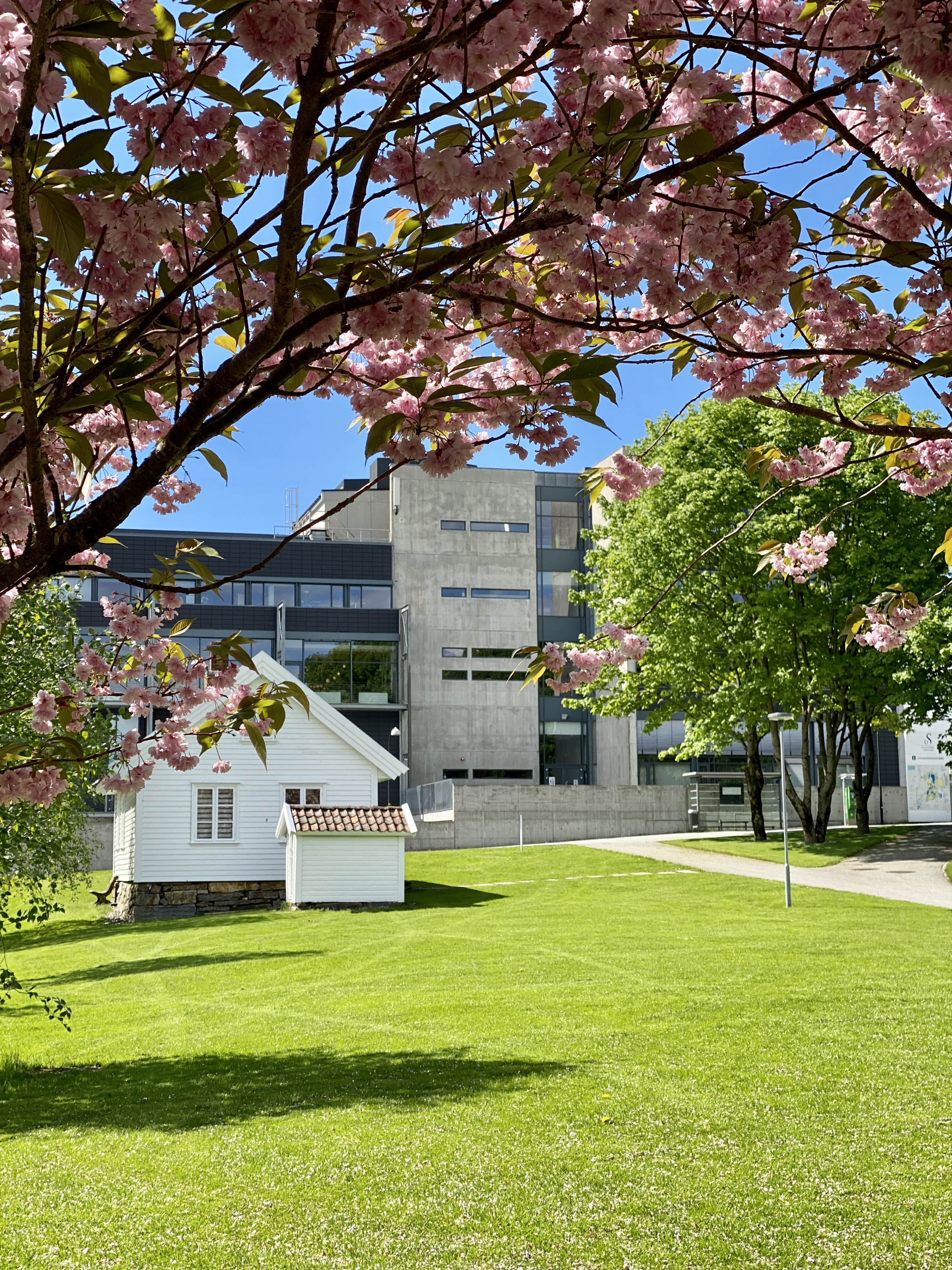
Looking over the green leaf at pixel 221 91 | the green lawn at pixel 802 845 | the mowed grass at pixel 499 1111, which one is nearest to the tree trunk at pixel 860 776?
the green lawn at pixel 802 845

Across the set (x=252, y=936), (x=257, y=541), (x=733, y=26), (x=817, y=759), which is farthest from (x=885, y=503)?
(x=733, y=26)

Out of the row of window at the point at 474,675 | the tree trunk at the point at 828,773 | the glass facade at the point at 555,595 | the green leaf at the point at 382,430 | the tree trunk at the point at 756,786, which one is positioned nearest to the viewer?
→ the green leaf at the point at 382,430

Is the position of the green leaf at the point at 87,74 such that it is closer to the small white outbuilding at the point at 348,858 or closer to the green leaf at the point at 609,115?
the green leaf at the point at 609,115

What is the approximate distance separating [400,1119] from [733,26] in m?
6.64

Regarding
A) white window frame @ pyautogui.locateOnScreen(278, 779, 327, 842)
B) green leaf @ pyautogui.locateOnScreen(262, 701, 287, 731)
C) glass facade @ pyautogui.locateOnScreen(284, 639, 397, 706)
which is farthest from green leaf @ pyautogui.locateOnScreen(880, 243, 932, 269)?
glass facade @ pyautogui.locateOnScreen(284, 639, 397, 706)

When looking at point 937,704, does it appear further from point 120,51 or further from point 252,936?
point 120,51

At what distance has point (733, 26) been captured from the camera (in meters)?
2.94

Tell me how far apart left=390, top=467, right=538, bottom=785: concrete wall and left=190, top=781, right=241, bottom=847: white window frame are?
18801mm

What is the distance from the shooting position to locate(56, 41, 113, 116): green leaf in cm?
154

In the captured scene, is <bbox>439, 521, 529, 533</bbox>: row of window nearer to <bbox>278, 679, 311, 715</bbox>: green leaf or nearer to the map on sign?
the map on sign

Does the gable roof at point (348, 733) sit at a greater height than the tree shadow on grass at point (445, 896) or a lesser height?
greater

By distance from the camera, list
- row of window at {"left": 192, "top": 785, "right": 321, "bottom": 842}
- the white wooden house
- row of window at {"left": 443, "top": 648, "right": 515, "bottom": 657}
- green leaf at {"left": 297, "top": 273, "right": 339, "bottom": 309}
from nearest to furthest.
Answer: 1. green leaf at {"left": 297, "top": 273, "right": 339, "bottom": 309}
2. the white wooden house
3. row of window at {"left": 192, "top": 785, "right": 321, "bottom": 842}
4. row of window at {"left": 443, "top": 648, "right": 515, "bottom": 657}

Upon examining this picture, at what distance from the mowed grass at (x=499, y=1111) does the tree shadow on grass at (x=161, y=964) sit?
0.63 feet

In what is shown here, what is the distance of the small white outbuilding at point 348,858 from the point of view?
23781 mm
